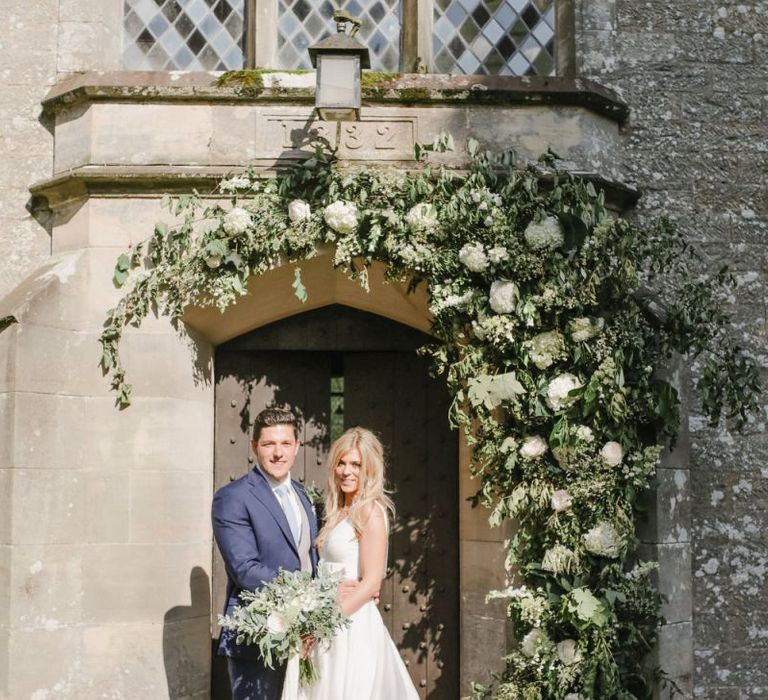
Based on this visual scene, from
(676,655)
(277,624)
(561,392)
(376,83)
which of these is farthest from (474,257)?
(676,655)

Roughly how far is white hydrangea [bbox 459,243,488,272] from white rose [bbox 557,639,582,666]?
1.57 m

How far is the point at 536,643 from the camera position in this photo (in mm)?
4480

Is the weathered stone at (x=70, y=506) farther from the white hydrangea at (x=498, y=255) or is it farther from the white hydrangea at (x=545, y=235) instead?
the white hydrangea at (x=545, y=235)

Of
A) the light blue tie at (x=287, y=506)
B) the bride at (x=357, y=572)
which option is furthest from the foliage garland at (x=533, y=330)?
the light blue tie at (x=287, y=506)

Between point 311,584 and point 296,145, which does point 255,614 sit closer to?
point 311,584

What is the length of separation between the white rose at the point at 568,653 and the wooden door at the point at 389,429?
2.65ft

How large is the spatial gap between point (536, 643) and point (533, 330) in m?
1.29

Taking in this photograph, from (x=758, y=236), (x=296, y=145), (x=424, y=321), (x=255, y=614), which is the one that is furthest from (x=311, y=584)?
(x=758, y=236)

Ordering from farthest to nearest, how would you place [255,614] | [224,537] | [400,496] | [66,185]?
[400,496] → [66,185] → [224,537] → [255,614]

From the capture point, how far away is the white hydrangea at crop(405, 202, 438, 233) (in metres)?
4.63

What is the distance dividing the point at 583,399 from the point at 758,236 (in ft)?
4.22

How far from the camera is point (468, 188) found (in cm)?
465

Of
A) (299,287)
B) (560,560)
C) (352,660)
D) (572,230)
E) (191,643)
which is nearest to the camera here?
(352,660)

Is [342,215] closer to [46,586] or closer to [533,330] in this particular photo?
[533,330]
